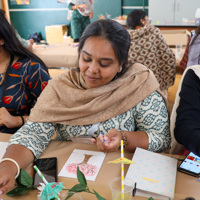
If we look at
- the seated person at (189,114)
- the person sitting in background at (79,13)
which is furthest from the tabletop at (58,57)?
the seated person at (189,114)

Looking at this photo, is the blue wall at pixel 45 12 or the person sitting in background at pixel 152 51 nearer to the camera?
the person sitting in background at pixel 152 51

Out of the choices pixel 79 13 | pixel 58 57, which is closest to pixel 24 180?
pixel 58 57

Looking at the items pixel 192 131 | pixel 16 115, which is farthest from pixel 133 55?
pixel 192 131

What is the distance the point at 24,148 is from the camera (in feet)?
3.71

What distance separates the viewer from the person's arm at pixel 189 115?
1112mm

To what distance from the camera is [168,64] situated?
287 centimetres

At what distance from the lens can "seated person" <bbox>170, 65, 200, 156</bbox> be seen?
1114mm

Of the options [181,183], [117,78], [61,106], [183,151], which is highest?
[117,78]

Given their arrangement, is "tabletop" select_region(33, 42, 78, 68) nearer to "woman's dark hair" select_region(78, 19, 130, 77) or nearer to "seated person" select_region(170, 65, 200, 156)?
"woman's dark hair" select_region(78, 19, 130, 77)

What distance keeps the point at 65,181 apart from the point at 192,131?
571 mm

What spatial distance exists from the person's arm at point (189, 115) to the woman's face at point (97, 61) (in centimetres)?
35

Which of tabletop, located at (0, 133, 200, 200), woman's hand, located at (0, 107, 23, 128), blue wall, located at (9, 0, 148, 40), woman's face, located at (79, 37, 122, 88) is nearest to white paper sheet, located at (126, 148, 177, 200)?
tabletop, located at (0, 133, 200, 200)

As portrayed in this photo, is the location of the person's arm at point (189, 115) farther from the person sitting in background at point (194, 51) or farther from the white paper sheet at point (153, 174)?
the person sitting in background at point (194, 51)

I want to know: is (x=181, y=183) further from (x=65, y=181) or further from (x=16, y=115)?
(x=16, y=115)
